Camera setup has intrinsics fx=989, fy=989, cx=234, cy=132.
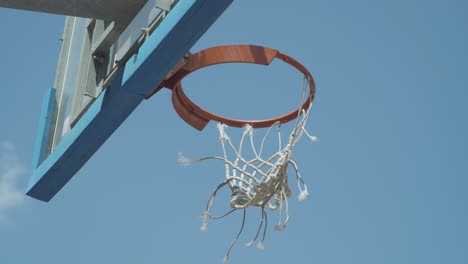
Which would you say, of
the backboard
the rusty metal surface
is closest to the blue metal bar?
the backboard

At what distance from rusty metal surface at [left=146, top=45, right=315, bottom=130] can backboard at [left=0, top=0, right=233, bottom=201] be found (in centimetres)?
24

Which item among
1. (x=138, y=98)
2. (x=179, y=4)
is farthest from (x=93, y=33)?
(x=179, y=4)

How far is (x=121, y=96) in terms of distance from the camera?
4281 mm

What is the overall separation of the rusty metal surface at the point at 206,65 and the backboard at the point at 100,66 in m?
0.24

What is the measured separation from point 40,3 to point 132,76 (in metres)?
0.56

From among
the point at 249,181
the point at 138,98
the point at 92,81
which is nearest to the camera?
the point at 138,98

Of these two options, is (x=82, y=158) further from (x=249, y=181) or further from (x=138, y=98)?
(x=249, y=181)

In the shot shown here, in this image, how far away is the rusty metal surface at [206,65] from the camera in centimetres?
455

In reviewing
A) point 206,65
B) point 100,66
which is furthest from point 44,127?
point 206,65

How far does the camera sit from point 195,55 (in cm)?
457

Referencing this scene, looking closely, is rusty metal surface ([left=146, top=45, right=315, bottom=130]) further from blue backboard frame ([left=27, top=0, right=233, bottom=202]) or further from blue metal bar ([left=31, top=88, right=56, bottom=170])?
blue metal bar ([left=31, top=88, right=56, bottom=170])

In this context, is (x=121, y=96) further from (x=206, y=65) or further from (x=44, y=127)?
(x=44, y=127)

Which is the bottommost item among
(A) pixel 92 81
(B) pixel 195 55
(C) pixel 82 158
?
(C) pixel 82 158

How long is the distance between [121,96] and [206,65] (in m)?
0.47
